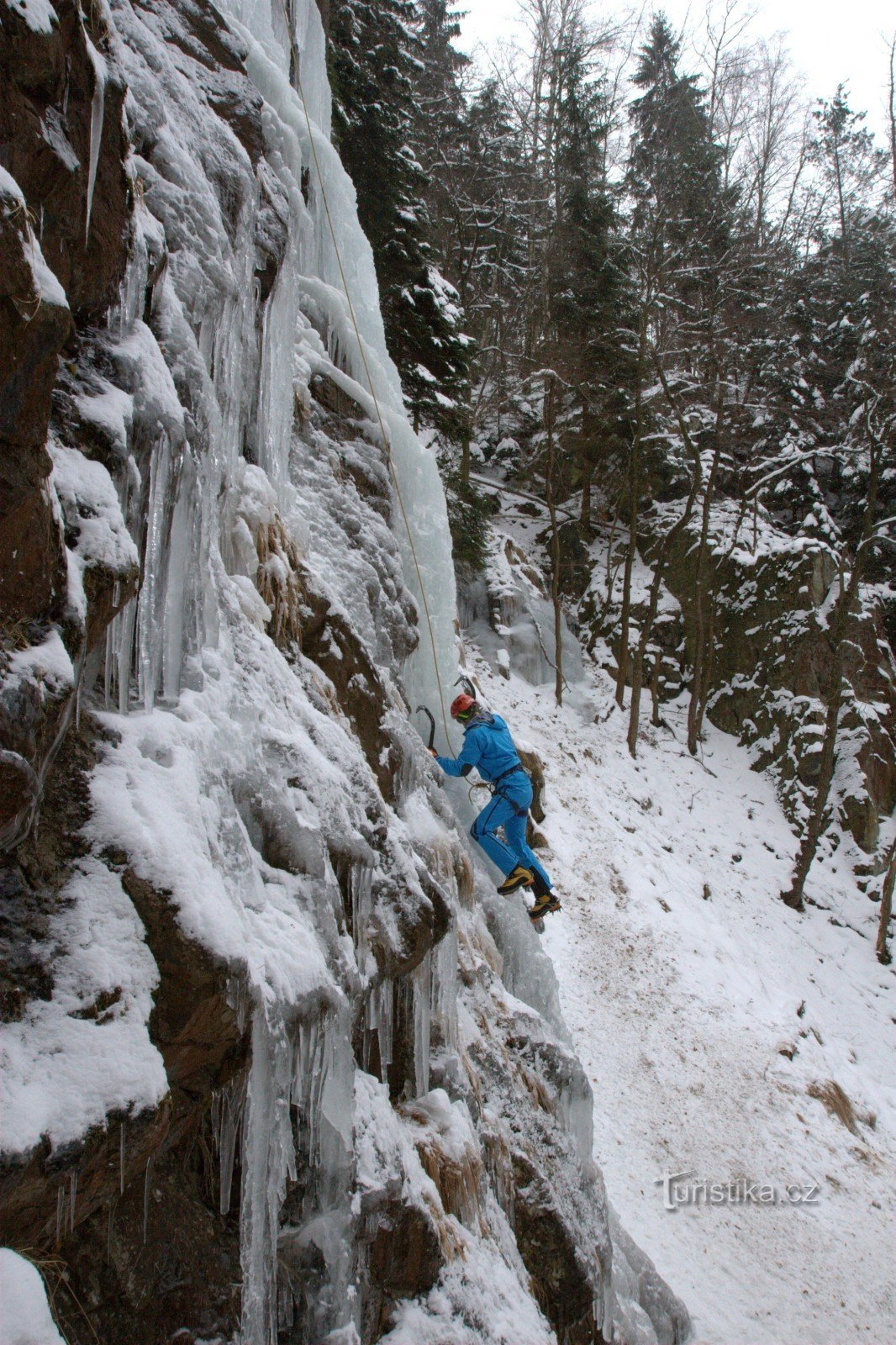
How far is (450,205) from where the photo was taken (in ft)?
52.2

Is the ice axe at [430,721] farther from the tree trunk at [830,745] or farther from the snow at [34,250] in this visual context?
the tree trunk at [830,745]

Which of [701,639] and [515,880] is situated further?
[701,639]

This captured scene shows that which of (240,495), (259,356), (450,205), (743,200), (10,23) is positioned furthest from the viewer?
(743,200)

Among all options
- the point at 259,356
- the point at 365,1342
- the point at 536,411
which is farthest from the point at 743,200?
the point at 365,1342

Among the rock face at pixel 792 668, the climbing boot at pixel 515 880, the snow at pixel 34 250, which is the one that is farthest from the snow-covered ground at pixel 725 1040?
the snow at pixel 34 250

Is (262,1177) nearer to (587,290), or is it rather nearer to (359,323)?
(359,323)

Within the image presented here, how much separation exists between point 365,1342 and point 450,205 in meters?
18.0

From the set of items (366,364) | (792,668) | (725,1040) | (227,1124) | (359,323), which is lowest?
(725,1040)

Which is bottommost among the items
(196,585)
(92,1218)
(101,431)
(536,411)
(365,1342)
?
(365,1342)

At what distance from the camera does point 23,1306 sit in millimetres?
1384

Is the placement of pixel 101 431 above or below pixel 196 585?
above

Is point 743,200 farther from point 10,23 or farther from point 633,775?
point 10,23

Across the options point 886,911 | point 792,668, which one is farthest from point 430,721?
point 792,668

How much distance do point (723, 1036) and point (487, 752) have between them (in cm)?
433
